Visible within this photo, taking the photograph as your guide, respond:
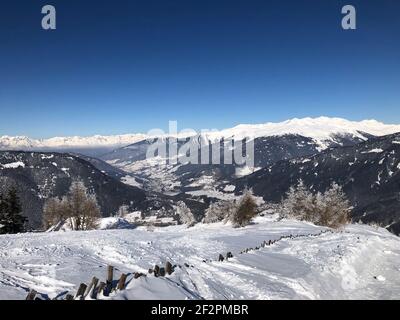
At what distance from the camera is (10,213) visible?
76.6 m

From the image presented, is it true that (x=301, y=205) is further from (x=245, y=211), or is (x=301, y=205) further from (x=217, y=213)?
(x=217, y=213)

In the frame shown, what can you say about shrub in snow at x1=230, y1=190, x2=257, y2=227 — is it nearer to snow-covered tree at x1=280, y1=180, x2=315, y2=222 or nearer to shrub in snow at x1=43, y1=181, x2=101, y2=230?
snow-covered tree at x1=280, y1=180, x2=315, y2=222

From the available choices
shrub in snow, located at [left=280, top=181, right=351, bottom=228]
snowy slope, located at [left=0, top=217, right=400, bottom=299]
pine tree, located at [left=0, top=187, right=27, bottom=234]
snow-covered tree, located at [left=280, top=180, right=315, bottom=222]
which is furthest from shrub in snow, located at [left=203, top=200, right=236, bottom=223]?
snowy slope, located at [left=0, top=217, right=400, bottom=299]

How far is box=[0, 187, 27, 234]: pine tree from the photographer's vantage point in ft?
247

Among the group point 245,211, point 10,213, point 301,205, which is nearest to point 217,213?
point 301,205

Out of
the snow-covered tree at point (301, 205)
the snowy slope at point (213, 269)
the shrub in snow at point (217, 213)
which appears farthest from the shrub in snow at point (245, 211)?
the snowy slope at point (213, 269)

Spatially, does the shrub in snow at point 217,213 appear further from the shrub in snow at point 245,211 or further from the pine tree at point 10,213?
the pine tree at point 10,213

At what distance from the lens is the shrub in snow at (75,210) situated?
89.0 m

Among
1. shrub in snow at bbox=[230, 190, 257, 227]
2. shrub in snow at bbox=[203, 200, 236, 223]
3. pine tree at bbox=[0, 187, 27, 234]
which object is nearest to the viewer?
pine tree at bbox=[0, 187, 27, 234]

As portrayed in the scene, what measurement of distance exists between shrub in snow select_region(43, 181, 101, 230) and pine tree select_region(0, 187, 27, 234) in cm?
1339

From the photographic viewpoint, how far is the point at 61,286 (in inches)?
873

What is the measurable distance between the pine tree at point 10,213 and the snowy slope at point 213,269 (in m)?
39.5
